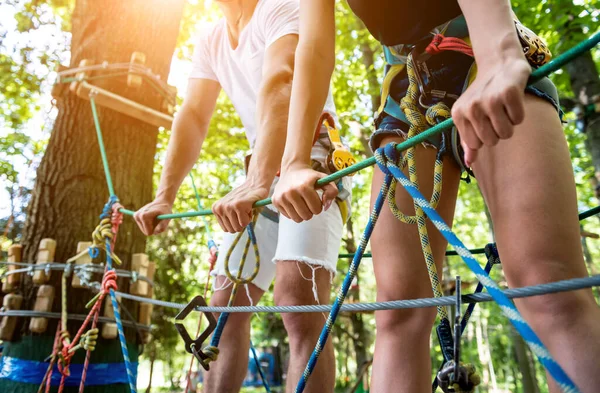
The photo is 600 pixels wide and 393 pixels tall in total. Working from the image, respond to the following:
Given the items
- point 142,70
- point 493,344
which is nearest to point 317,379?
point 142,70

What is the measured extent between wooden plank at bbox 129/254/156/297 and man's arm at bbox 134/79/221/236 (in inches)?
18.3

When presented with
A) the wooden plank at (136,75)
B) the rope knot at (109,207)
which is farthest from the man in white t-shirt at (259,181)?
the wooden plank at (136,75)

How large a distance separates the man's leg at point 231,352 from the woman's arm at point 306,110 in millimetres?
956

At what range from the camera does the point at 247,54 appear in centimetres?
207

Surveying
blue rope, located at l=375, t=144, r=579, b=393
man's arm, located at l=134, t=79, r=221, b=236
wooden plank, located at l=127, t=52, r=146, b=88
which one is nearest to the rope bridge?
blue rope, located at l=375, t=144, r=579, b=393

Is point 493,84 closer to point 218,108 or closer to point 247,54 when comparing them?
point 247,54

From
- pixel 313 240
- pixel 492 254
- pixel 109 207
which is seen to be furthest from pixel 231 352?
pixel 492 254

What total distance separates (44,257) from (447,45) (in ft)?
7.64

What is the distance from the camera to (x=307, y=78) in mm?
1244

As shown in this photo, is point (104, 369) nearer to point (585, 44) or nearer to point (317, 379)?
point (317, 379)

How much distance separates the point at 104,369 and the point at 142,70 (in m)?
1.76

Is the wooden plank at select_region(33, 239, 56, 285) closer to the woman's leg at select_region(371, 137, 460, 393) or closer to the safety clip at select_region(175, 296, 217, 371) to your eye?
the safety clip at select_region(175, 296, 217, 371)

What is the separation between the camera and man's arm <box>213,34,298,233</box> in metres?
1.45

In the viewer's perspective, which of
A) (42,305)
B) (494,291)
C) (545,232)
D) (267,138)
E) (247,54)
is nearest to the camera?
(494,291)
